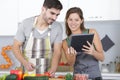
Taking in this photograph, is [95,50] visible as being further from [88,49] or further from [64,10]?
[64,10]

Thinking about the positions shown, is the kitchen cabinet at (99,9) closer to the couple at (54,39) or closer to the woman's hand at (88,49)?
the couple at (54,39)

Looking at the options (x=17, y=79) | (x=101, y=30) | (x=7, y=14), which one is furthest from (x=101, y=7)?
(x=17, y=79)

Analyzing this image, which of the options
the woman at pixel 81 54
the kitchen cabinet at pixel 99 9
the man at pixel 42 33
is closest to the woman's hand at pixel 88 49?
the woman at pixel 81 54

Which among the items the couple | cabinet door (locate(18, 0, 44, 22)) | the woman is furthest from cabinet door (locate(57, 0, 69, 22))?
the woman

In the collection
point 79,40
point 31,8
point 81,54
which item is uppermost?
point 31,8

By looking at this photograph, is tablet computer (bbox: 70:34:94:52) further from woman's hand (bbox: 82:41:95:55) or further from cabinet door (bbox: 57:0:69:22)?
cabinet door (bbox: 57:0:69:22)

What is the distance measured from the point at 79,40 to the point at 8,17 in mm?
1965

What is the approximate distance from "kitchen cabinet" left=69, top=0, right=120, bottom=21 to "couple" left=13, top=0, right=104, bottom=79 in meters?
1.29

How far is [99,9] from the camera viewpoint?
11.9ft

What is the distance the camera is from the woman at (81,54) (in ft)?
→ 7.00

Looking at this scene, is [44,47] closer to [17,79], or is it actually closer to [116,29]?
[17,79]

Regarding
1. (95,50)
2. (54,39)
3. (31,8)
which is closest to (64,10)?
(31,8)

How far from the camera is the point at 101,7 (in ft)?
11.9

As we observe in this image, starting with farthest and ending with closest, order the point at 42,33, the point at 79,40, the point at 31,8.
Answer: the point at 31,8 → the point at 42,33 → the point at 79,40
